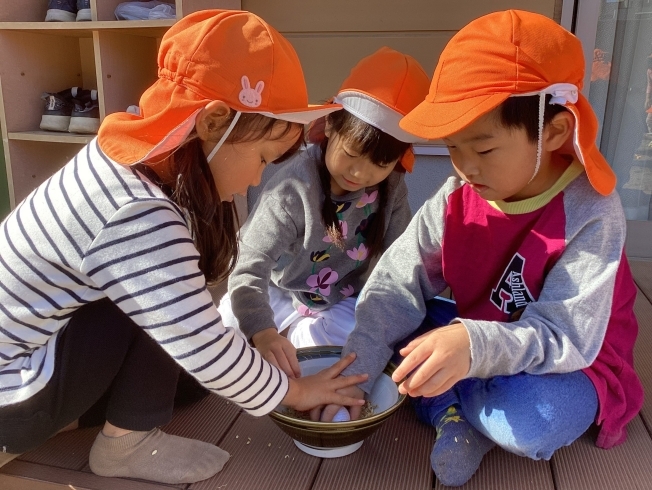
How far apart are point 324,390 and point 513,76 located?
646 millimetres

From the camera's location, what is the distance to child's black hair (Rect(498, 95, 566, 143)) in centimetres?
103

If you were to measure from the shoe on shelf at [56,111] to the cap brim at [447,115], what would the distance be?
1833 millimetres

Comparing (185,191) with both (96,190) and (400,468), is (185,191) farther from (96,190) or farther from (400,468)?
(400,468)

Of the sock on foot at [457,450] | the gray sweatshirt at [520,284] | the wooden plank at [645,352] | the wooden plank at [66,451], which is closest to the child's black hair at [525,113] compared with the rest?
the gray sweatshirt at [520,284]

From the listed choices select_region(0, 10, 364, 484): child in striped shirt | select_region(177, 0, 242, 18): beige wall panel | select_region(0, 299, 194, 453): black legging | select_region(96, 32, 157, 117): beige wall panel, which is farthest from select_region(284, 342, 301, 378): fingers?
select_region(96, 32, 157, 117): beige wall panel

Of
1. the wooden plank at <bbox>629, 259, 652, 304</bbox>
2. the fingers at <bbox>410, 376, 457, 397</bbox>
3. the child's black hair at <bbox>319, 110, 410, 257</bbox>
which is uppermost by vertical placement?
the child's black hair at <bbox>319, 110, 410, 257</bbox>

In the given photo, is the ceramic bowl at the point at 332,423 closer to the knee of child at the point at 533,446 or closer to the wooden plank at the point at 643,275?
the knee of child at the point at 533,446

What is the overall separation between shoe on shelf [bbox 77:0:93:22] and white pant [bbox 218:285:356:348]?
1.37m

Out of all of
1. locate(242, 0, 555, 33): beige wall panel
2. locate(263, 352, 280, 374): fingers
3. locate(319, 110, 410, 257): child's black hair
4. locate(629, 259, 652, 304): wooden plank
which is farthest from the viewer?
locate(242, 0, 555, 33): beige wall panel

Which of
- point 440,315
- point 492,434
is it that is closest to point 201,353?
point 492,434

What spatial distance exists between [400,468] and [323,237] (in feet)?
1.92

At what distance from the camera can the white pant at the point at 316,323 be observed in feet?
5.03

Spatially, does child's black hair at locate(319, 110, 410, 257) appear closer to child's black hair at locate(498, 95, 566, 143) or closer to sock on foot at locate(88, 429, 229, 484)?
child's black hair at locate(498, 95, 566, 143)

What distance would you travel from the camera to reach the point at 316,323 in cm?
154
